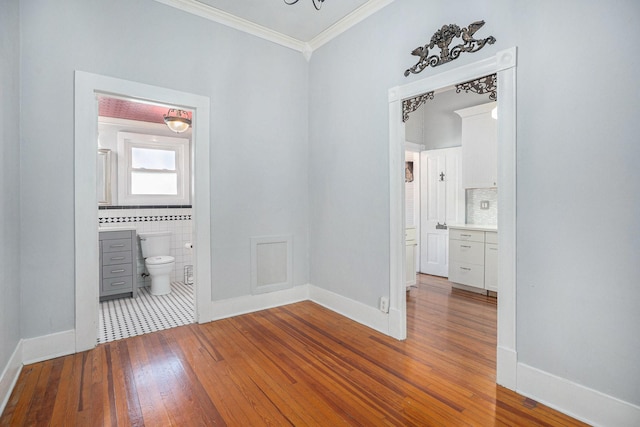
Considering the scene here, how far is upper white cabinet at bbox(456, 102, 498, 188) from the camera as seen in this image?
4.25 m

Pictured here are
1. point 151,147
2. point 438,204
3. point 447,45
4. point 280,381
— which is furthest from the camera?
point 438,204

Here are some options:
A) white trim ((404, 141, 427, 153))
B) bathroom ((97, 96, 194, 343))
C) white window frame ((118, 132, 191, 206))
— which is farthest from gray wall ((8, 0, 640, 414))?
white window frame ((118, 132, 191, 206))

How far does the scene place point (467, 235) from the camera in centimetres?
423

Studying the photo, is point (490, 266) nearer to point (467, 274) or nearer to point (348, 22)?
point (467, 274)

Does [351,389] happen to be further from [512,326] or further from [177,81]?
[177,81]

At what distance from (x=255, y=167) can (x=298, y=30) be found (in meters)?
1.56

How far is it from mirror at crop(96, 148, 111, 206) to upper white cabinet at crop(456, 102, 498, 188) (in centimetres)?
508

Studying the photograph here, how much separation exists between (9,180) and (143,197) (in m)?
2.85

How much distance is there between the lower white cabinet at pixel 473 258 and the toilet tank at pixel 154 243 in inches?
158

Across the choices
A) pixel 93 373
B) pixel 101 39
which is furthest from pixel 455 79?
pixel 93 373

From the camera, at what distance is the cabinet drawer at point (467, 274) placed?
13.3ft

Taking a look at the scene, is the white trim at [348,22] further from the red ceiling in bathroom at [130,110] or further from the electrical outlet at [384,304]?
the electrical outlet at [384,304]

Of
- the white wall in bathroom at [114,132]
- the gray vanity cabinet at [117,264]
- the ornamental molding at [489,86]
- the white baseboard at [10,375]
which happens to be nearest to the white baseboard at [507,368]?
the ornamental molding at [489,86]

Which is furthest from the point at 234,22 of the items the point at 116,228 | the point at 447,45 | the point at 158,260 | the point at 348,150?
the point at 158,260
